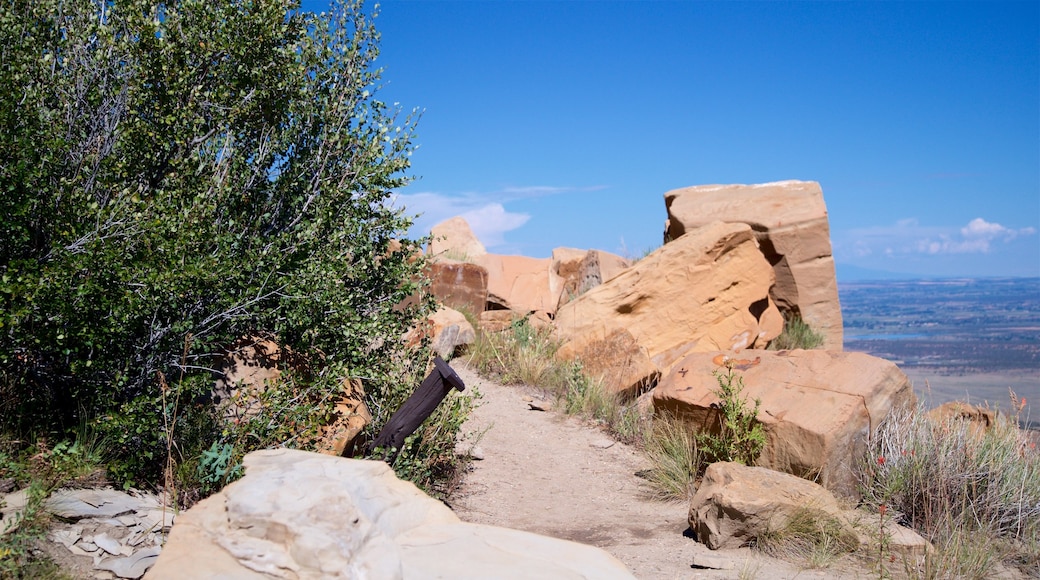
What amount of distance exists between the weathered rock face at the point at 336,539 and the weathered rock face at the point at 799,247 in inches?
388

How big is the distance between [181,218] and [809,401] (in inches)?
202

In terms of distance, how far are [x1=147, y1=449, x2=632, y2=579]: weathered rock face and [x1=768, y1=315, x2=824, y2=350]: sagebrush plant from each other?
361 inches

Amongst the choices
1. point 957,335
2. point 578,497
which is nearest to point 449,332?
point 578,497

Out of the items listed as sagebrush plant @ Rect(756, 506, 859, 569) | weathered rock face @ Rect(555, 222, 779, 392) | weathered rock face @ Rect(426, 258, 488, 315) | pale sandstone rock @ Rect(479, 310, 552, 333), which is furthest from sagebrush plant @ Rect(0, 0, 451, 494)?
weathered rock face @ Rect(426, 258, 488, 315)

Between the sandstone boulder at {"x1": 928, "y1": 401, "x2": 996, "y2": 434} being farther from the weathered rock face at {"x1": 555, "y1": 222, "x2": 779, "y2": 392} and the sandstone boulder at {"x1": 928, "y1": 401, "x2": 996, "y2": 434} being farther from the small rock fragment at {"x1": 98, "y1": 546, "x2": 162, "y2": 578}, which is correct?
the small rock fragment at {"x1": 98, "y1": 546, "x2": 162, "y2": 578}

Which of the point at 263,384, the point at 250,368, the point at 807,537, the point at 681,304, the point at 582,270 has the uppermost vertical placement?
the point at 582,270

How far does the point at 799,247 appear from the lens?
12477 mm

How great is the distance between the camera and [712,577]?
16.7 ft

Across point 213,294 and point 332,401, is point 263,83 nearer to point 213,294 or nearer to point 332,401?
point 213,294

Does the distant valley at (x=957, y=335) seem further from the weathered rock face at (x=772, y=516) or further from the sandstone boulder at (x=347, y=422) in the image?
the sandstone boulder at (x=347, y=422)

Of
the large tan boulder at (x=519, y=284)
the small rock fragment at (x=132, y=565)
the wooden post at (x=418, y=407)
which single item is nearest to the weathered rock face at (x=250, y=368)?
the wooden post at (x=418, y=407)

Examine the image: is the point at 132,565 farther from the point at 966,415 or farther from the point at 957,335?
the point at 957,335

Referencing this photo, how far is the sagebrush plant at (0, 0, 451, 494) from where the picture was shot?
4711mm

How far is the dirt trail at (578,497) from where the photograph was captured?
5.43 metres
